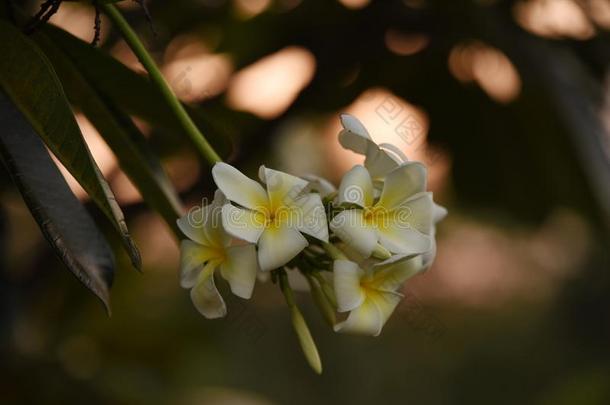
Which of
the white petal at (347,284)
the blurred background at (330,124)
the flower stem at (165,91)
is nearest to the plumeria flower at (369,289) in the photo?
the white petal at (347,284)

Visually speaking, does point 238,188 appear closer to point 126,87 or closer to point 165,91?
point 165,91

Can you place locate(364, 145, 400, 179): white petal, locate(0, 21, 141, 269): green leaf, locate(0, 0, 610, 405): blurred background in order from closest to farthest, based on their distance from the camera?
locate(0, 21, 141, 269): green leaf
locate(364, 145, 400, 179): white petal
locate(0, 0, 610, 405): blurred background

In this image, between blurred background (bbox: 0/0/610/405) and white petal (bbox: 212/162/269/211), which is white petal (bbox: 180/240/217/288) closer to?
white petal (bbox: 212/162/269/211)

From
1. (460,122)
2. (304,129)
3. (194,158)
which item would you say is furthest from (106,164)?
(460,122)

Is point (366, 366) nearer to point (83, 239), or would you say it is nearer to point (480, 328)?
point (480, 328)

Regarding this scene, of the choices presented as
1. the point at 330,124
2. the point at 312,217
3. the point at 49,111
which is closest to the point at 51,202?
the point at 49,111

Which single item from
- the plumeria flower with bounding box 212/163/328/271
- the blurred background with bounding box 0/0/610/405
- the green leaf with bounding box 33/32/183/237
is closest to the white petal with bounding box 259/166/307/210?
the plumeria flower with bounding box 212/163/328/271

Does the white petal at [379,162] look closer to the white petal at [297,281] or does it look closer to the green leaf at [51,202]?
the white petal at [297,281]
